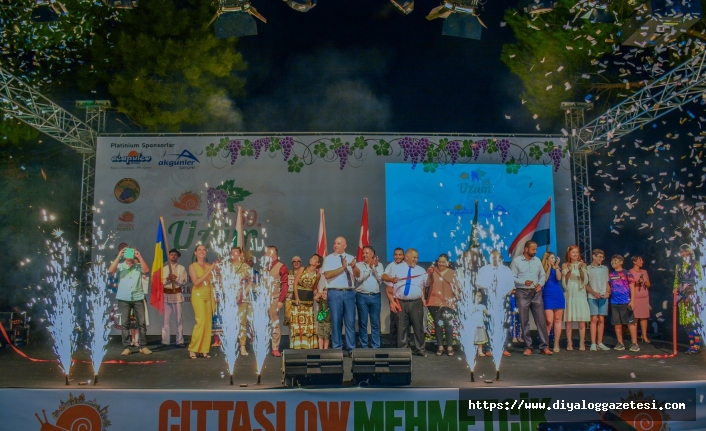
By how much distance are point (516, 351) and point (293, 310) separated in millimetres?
3072

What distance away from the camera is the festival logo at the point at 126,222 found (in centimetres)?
1017

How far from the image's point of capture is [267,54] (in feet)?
43.2

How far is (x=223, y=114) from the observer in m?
13.1

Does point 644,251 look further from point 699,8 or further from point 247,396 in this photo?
point 247,396

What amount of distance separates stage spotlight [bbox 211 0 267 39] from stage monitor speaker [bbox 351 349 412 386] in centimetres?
407

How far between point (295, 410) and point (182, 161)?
21.9ft

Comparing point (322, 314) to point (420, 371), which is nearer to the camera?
point (420, 371)

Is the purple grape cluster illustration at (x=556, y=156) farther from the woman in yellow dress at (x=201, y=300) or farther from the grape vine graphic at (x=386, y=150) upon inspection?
the woman in yellow dress at (x=201, y=300)

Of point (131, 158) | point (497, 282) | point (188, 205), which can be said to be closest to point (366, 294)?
point (497, 282)

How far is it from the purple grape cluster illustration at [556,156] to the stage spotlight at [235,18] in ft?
18.5

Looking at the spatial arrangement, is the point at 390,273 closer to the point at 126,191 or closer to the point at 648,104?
the point at 648,104

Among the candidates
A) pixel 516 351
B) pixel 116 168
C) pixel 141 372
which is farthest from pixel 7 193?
pixel 516 351

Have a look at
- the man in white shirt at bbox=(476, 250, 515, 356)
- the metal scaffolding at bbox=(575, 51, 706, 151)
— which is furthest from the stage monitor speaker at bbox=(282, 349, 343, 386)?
the metal scaffolding at bbox=(575, 51, 706, 151)

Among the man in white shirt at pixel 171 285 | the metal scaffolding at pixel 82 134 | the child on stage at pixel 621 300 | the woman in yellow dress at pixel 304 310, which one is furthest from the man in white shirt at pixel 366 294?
the metal scaffolding at pixel 82 134
